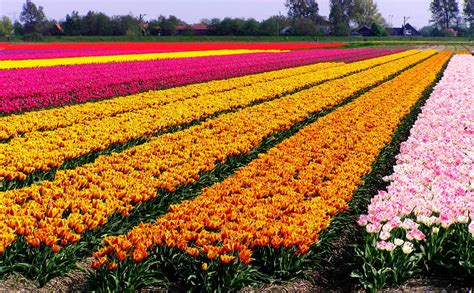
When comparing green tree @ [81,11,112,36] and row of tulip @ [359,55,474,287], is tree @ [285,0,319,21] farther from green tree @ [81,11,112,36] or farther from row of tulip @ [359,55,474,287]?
row of tulip @ [359,55,474,287]

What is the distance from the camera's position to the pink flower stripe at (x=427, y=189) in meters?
5.13

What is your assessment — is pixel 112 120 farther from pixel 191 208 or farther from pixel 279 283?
pixel 279 283

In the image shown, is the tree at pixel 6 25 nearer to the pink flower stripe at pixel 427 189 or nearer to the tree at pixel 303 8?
the tree at pixel 303 8

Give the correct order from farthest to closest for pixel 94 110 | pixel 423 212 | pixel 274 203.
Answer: pixel 94 110
pixel 274 203
pixel 423 212

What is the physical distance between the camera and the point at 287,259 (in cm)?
499

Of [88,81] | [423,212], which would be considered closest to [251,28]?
[88,81]

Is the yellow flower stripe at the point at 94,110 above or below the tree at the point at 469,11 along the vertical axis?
below

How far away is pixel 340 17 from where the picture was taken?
12238cm

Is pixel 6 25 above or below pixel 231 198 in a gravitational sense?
above

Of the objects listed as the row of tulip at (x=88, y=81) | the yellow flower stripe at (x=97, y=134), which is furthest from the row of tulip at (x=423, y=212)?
the row of tulip at (x=88, y=81)

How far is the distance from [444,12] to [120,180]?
16737cm

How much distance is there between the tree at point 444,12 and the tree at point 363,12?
2692 centimetres

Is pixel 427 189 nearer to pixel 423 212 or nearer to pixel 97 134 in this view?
pixel 423 212

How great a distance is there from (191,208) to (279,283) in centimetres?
135
